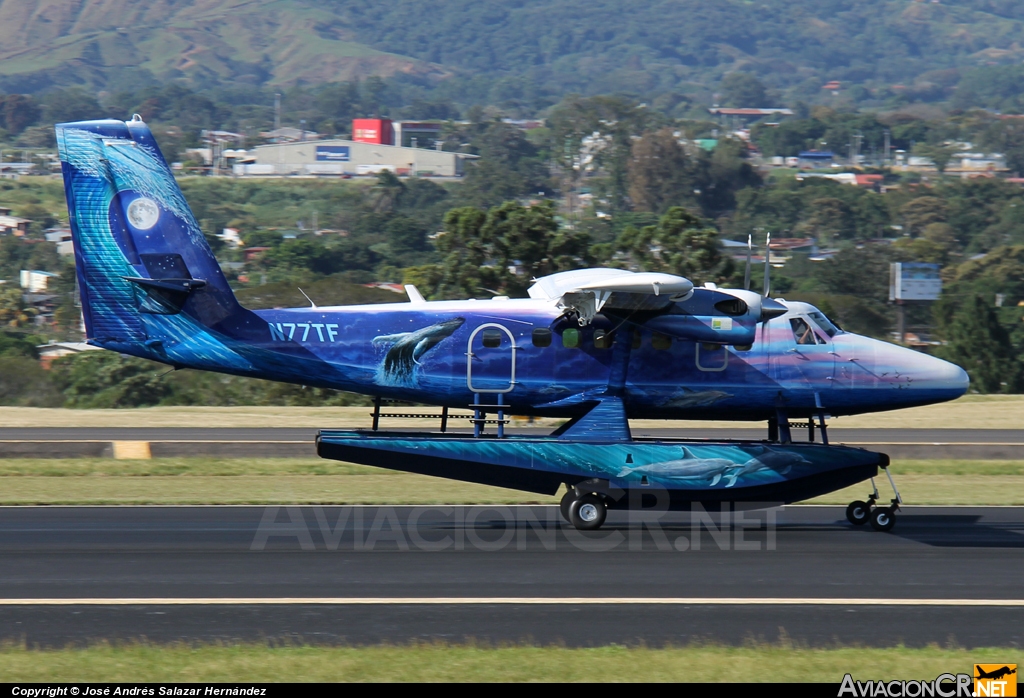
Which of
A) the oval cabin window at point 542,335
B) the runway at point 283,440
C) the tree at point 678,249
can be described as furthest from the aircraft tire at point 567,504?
the tree at point 678,249

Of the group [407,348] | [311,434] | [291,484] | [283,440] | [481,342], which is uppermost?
[481,342]

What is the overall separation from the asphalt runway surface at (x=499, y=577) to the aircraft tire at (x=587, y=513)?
0.50 ft

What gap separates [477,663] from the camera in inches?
372

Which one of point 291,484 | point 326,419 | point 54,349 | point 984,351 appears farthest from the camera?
point 54,349

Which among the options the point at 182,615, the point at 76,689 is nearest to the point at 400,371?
the point at 182,615

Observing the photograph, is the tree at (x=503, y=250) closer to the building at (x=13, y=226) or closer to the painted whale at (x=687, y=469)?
the painted whale at (x=687, y=469)

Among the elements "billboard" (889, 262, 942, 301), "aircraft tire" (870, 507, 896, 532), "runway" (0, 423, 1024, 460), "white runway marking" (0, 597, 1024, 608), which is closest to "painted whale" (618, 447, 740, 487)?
"aircraft tire" (870, 507, 896, 532)

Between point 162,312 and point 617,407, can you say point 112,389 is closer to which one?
point 162,312

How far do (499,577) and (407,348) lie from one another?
16.1 feet

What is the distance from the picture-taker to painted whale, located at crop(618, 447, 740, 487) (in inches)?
622

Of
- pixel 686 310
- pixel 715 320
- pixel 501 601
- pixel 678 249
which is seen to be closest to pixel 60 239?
pixel 678 249

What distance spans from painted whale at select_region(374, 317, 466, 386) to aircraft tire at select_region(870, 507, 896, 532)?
→ 6.29 meters

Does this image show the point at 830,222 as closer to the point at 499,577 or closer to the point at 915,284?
the point at 915,284

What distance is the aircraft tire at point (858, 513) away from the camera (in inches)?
645
